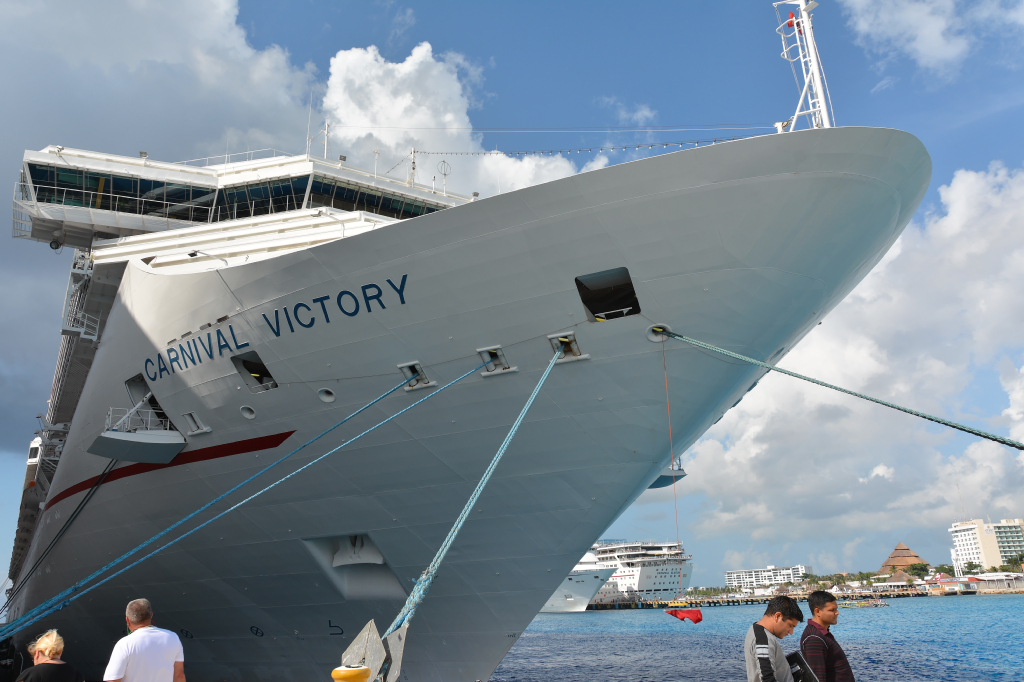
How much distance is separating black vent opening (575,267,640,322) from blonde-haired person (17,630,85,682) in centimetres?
578

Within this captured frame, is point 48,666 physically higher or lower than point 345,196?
lower

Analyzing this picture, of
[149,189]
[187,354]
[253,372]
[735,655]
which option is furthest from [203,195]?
[735,655]

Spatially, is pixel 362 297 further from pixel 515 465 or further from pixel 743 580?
pixel 743 580

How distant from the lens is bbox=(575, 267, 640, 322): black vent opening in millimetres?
7801

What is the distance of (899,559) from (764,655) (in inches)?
5298

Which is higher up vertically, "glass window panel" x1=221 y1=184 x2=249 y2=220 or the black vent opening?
"glass window panel" x1=221 y1=184 x2=249 y2=220

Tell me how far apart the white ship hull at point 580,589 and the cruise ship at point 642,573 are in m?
8.53

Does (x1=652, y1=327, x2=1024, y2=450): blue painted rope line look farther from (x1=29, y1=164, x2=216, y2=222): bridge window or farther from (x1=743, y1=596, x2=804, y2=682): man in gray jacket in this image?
(x1=29, y1=164, x2=216, y2=222): bridge window

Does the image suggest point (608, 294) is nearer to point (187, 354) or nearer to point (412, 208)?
point (187, 354)

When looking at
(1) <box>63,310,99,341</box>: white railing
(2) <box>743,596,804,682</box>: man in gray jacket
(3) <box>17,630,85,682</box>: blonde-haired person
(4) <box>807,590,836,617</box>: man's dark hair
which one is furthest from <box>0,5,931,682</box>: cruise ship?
(3) <box>17,630,85,682</box>: blonde-haired person

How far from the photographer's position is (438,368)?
338 inches

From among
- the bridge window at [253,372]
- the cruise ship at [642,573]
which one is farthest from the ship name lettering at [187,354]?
the cruise ship at [642,573]

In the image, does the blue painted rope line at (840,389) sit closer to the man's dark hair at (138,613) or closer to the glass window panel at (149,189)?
the man's dark hair at (138,613)

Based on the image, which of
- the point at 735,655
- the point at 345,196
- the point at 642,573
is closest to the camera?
the point at 345,196
